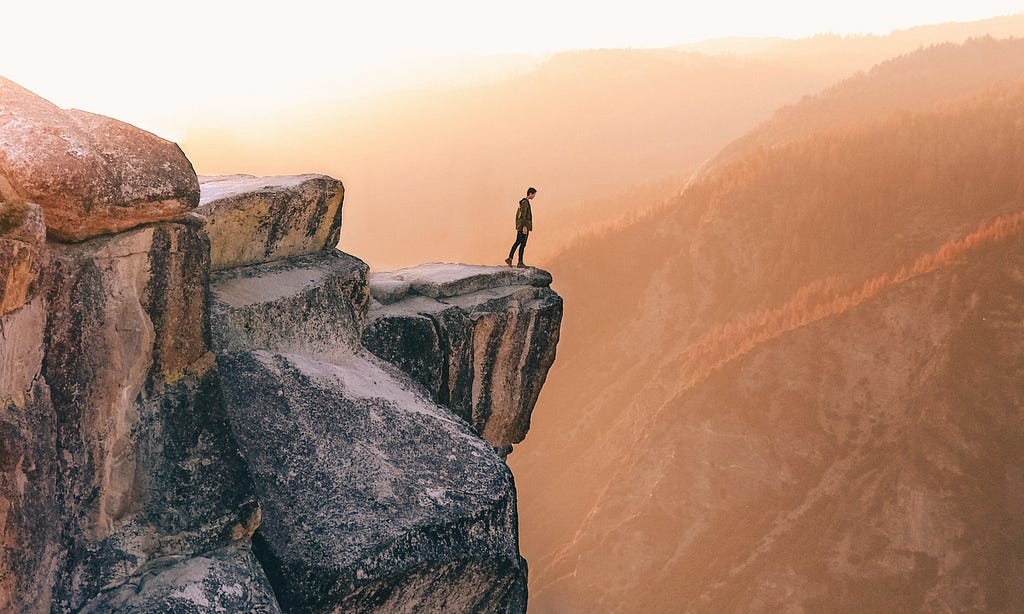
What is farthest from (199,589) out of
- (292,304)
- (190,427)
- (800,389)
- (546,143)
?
(546,143)

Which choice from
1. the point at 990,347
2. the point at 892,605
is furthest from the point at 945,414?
the point at 892,605

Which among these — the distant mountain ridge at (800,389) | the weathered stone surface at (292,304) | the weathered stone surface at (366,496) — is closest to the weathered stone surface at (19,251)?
the weathered stone surface at (366,496)

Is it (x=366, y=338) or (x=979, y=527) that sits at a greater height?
(x=366, y=338)

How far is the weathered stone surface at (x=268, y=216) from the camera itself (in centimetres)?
1462

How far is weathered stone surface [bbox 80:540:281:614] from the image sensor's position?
32.7 ft

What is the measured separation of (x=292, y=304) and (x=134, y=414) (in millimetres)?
4254

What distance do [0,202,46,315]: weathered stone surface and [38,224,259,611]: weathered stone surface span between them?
34cm

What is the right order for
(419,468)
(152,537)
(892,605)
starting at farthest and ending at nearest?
(892,605) → (419,468) → (152,537)

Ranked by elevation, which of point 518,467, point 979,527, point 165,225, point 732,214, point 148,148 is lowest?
point 518,467

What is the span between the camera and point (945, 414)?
4300 centimetres

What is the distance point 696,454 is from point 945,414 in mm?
10974

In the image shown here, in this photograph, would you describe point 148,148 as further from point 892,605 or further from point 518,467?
point 518,467

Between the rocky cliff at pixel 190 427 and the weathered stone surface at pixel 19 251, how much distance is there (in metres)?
0.02

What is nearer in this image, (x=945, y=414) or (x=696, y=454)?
(x=945, y=414)
